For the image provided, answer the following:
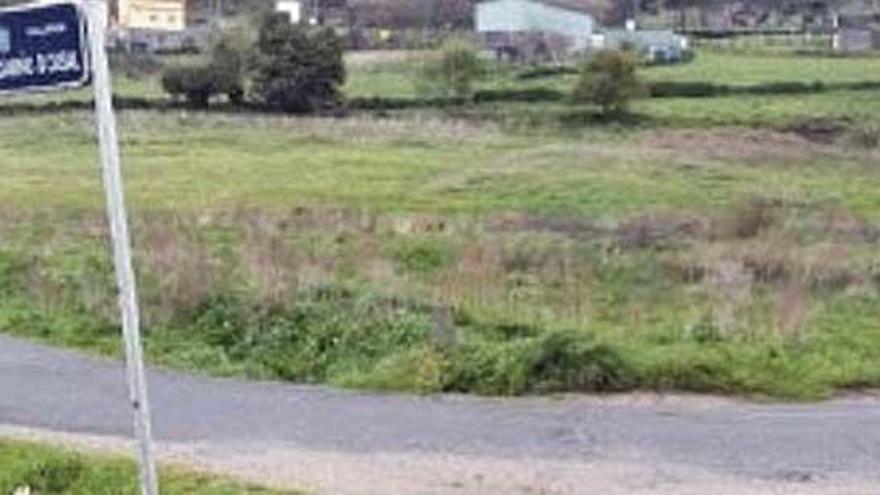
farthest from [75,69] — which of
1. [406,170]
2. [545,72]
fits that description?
[545,72]

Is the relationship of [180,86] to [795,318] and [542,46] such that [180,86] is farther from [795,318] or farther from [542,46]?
[795,318]

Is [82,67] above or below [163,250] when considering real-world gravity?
above

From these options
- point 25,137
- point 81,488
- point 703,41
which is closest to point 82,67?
point 81,488

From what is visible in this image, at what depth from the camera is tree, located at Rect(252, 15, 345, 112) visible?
64.5 metres

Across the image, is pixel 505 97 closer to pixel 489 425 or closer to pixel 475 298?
pixel 475 298

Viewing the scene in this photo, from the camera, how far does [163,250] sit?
25.4 meters

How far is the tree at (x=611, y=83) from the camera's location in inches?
2371

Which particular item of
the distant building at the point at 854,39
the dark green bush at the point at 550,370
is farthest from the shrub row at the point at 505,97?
the dark green bush at the point at 550,370

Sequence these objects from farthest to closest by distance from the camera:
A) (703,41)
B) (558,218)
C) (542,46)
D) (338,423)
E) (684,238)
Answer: (703,41) < (542,46) < (558,218) < (684,238) < (338,423)

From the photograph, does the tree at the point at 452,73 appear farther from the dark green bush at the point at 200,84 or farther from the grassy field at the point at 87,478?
the grassy field at the point at 87,478

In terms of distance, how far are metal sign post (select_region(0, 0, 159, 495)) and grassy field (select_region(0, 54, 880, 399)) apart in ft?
30.5

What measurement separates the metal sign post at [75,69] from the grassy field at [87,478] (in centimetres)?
423

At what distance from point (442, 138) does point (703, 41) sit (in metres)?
59.7

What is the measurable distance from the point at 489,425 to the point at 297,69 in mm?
50012
